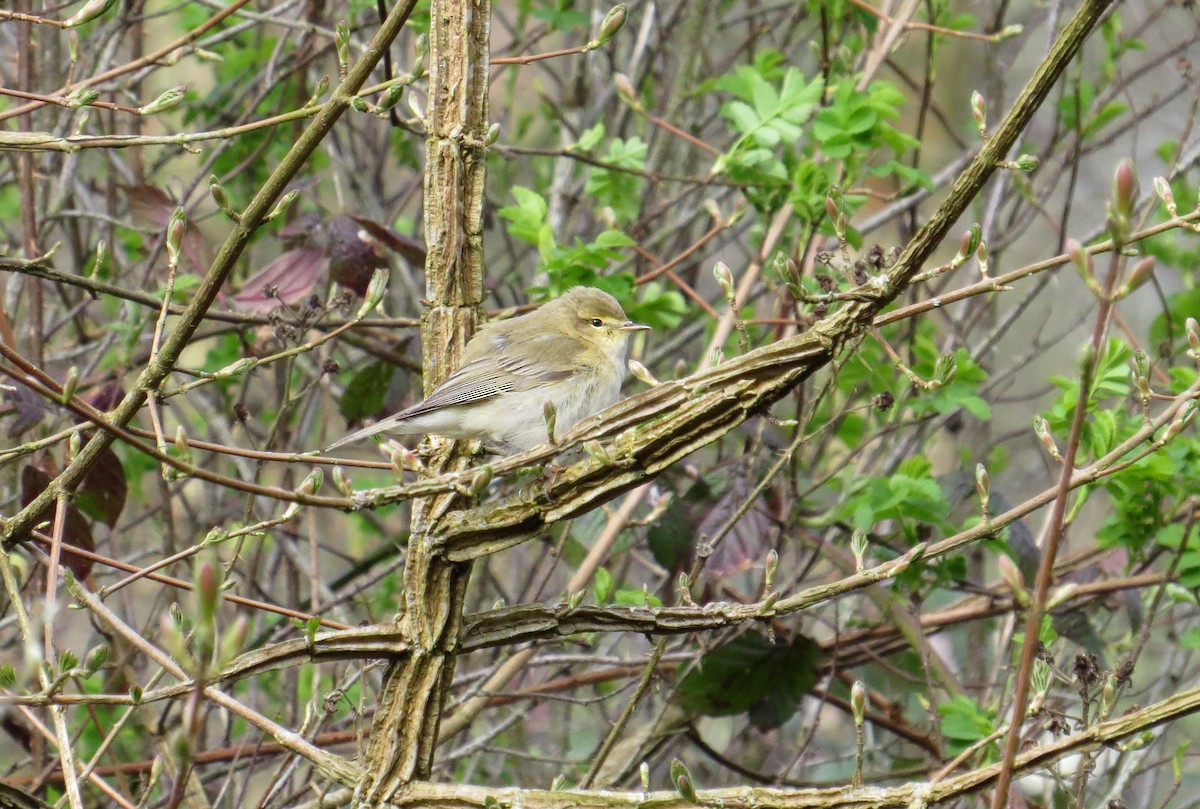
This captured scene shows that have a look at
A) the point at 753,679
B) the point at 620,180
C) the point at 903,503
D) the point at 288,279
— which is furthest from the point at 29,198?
the point at 903,503

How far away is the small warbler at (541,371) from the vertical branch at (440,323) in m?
0.46

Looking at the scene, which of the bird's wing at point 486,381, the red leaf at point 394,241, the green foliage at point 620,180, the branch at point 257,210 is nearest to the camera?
the branch at point 257,210

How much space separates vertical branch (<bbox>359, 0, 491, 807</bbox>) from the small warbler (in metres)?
0.46

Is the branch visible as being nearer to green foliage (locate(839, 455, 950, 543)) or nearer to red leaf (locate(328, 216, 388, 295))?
red leaf (locate(328, 216, 388, 295))

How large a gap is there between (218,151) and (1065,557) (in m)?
3.68

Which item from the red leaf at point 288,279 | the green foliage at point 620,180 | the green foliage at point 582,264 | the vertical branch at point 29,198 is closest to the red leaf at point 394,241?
the red leaf at point 288,279

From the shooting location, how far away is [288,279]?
345 centimetres

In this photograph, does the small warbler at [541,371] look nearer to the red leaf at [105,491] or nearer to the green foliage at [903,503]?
the red leaf at [105,491]

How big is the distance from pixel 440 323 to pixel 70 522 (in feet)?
3.64

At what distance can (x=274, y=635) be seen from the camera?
164 inches

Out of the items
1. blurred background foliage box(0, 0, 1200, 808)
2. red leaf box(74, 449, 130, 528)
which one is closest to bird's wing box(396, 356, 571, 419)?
blurred background foliage box(0, 0, 1200, 808)

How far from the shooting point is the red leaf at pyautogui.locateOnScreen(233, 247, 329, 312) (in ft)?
11.1

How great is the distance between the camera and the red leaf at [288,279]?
3.37m

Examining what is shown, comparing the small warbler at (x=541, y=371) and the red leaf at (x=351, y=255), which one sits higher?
the red leaf at (x=351, y=255)
